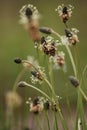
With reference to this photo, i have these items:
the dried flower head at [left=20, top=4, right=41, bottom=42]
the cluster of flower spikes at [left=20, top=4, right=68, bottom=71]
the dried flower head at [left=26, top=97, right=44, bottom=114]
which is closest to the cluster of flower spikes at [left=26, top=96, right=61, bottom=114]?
the dried flower head at [left=26, top=97, right=44, bottom=114]

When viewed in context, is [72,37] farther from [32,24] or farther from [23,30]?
[23,30]

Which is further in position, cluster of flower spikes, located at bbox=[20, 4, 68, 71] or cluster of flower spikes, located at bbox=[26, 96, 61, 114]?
cluster of flower spikes, located at bbox=[26, 96, 61, 114]

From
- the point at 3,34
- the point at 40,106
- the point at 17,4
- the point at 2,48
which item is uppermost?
the point at 17,4

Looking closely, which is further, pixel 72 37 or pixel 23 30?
pixel 23 30

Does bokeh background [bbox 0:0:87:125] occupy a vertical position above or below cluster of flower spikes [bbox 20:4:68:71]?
above

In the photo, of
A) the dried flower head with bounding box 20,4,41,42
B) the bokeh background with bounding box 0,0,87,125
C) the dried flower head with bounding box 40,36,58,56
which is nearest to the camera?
the dried flower head with bounding box 20,4,41,42

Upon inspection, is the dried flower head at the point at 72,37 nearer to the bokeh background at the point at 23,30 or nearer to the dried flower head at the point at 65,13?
the dried flower head at the point at 65,13

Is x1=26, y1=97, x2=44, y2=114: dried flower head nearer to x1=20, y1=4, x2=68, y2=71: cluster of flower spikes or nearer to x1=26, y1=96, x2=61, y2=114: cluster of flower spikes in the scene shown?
x1=26, y1=96, x2=61, y2=114: cluster of flower spikes

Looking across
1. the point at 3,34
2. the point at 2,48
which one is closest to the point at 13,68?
the point at 2,48

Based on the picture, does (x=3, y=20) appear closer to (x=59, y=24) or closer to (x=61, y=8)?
(x=59, y=24)

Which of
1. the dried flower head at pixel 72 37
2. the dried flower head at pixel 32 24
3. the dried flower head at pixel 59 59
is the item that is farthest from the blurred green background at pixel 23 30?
the dried flower head at pixel 32 24

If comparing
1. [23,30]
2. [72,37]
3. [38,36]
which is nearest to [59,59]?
[72,37]
